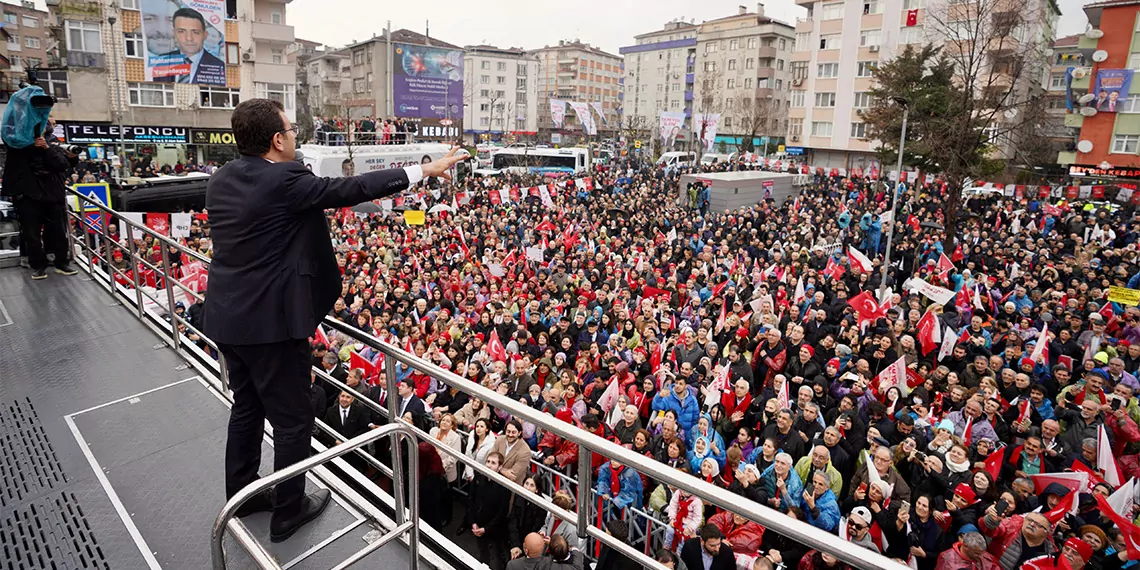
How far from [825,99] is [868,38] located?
17.5 ft

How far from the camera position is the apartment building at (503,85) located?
293 feet

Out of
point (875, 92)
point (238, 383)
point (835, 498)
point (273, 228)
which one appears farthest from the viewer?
point (875, 92)

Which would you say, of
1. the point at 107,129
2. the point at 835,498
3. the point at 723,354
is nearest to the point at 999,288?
the point at 723,354

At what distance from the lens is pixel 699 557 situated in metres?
5.04

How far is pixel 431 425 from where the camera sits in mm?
6699

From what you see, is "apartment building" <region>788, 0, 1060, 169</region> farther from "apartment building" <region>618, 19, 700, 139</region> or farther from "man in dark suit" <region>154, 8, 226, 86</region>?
"man in dark suit" <region>154, 8, 226, 86</region>

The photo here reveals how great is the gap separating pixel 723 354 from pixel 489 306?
4.17 metres

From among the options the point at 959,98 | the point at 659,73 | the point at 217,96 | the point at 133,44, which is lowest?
the point at 959,98

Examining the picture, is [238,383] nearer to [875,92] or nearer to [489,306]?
[489,306]

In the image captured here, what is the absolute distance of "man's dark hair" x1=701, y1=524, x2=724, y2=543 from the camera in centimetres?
499

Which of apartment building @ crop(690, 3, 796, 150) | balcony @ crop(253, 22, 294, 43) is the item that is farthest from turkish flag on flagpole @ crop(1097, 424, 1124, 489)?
apartment building @ crop(690, 3, 796, 150)

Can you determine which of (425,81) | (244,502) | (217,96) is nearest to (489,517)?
(244,502)

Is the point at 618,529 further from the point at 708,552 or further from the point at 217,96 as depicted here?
the point at 217,96

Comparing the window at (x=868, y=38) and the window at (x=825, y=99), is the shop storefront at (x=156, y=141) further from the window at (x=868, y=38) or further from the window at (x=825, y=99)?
the window at (x=868, y=38)
